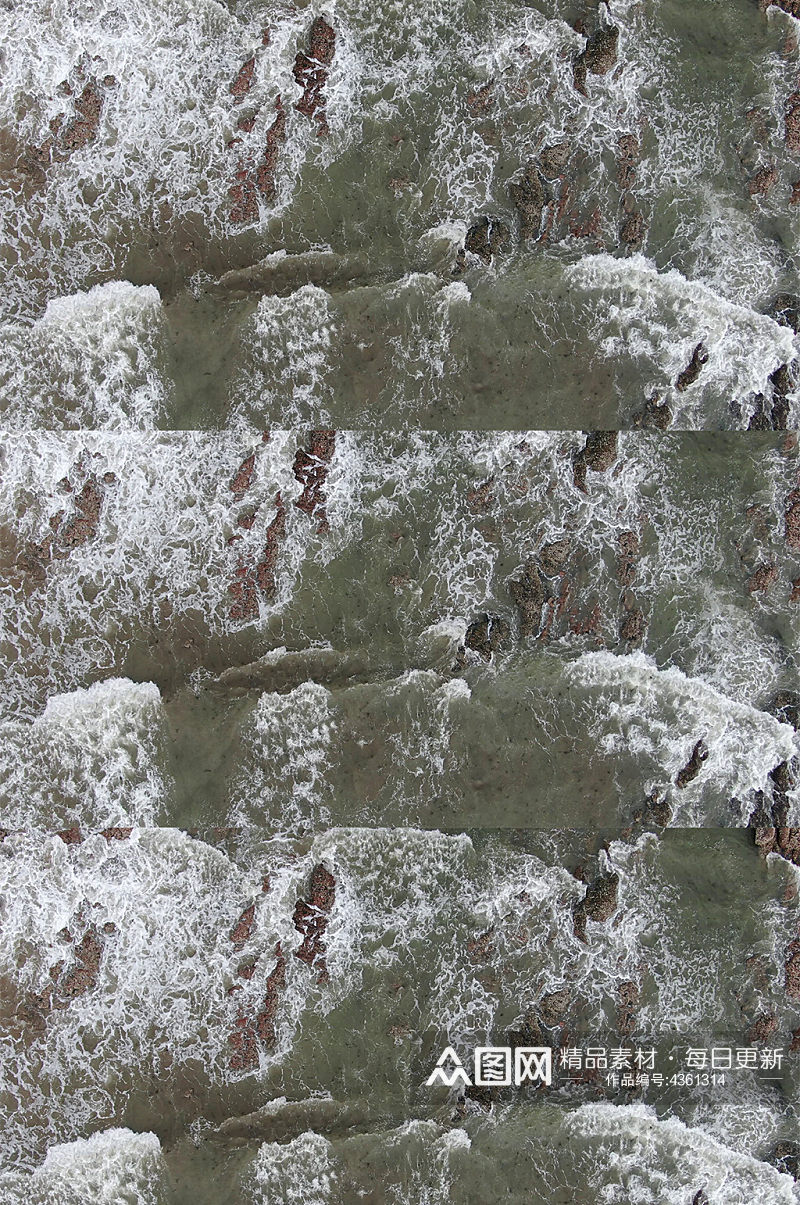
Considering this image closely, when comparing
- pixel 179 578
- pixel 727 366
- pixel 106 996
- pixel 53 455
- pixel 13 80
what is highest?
pixel 13 80

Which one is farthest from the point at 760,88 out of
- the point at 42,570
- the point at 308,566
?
the point at 42,570

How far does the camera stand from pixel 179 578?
246 inches

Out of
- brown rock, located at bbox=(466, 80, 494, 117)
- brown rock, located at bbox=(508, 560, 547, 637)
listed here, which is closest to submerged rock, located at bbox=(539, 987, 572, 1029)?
brown rock, located at bbox=(508, 560, 547, 637)

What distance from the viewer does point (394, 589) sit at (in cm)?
624

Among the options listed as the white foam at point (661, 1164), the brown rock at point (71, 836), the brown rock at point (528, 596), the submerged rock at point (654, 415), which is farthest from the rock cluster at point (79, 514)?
the white foam at point (661, 1164)

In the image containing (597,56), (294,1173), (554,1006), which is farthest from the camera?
(597,56)

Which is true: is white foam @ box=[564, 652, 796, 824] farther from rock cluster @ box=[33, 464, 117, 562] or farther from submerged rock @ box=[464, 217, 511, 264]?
rock cluster @ box=[33, 464, 117, 562]

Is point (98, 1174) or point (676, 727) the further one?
point (676, 727)

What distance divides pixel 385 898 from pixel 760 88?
6989mm

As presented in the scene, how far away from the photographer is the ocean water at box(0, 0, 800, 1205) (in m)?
6.14

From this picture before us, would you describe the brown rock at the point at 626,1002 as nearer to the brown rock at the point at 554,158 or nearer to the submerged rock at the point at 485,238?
the submerged rock at the point at 485,238

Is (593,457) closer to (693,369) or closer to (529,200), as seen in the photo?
(693,369)

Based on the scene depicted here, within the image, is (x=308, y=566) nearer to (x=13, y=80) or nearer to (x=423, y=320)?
(x=423, y=320)

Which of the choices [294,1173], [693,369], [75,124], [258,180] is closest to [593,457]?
[693,369]
